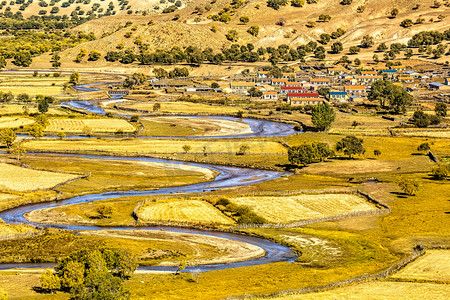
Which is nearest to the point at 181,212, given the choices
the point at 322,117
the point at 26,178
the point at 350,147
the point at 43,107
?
the point at 26,178

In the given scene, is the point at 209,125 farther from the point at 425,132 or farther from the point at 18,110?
the point at 18,110

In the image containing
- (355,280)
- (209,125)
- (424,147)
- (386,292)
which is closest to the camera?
(386,292)

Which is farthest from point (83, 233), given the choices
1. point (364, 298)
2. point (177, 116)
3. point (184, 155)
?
point (177, 116)

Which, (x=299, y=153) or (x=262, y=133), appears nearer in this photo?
(x=299, y=153)

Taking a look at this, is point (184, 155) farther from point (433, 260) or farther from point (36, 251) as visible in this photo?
point (433, 260)

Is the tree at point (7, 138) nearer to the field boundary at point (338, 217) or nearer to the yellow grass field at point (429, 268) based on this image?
the field boundary at point (338, 217)

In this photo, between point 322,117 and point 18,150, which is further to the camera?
point 322,117

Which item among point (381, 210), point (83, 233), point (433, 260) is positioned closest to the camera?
point (433, 260)
